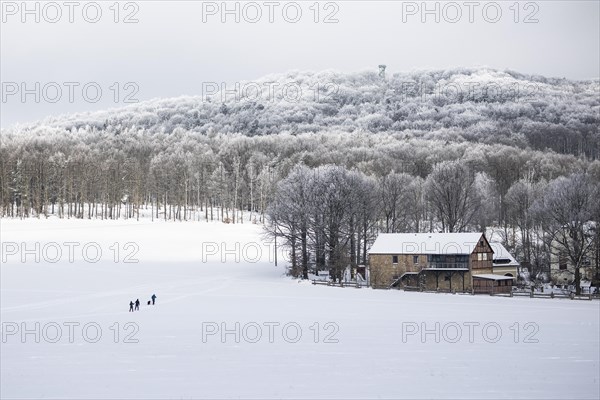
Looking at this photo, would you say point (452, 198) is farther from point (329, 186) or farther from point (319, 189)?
point (319, 189)

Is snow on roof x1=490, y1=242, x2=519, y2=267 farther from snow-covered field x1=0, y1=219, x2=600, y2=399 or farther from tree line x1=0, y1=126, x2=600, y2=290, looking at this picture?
snow-covered field x1=0, y1=219, x2=600, y2=399

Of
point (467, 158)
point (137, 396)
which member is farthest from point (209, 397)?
point (467, 158)

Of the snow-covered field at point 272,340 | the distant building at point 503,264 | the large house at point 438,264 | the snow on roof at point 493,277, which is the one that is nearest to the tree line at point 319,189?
the distant building at point 503,264

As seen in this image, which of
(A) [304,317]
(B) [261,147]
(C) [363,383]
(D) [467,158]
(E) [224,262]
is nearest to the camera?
(C) [363,383]

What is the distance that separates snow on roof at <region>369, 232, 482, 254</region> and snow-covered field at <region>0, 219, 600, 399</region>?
258 inches

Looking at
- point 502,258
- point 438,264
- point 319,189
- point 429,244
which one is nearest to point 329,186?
point 319,189

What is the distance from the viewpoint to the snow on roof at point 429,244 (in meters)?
57.2

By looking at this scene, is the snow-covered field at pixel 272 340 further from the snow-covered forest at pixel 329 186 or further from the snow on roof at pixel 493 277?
the snow-covered forest at pixel 329 186

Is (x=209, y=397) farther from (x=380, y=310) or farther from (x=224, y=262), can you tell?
(x=224, y=262)

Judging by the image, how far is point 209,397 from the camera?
21.5 meters

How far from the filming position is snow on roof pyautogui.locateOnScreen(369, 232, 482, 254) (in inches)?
2253

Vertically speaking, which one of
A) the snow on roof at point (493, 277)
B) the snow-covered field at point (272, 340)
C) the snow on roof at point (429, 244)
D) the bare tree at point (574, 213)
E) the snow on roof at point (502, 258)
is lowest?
the snow-covered field at point (272, 340)

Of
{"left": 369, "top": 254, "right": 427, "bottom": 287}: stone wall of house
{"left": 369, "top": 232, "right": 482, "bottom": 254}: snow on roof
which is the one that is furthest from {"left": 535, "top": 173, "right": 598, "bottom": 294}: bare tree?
{"left": 369, "top": 254, "right": 427, "bottom": 287}: stone wall of house

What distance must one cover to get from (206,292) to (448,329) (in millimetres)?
23509
